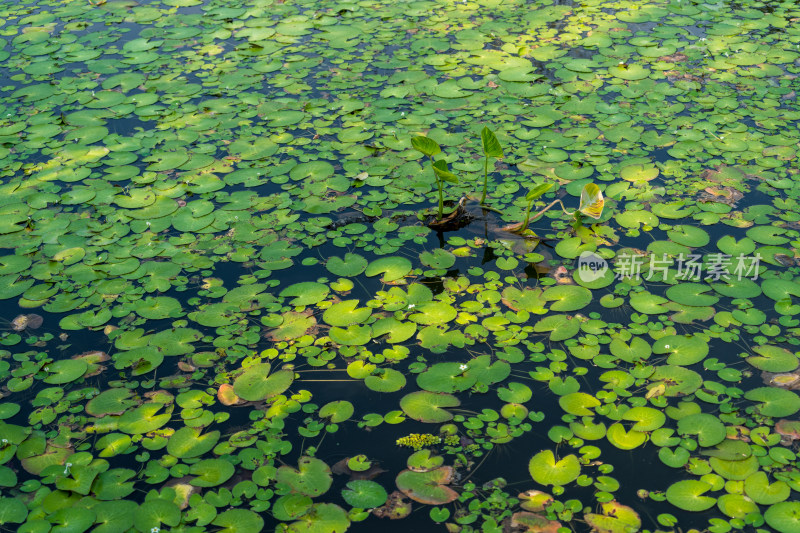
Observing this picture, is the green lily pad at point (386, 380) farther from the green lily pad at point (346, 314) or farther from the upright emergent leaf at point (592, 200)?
the upright emergent leaf at point (592, 200)

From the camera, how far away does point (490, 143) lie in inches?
158

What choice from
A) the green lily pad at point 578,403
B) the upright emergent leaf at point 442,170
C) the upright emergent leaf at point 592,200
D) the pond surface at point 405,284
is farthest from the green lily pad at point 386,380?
the upright emergent leaf at point 592,200

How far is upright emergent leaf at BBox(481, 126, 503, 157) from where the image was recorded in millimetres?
3954

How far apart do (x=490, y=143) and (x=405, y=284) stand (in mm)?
997

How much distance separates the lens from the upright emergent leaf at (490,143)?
3954 mm

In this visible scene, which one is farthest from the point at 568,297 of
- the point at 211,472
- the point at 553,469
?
the point at 211,472

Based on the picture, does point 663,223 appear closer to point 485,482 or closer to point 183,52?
point 485,482

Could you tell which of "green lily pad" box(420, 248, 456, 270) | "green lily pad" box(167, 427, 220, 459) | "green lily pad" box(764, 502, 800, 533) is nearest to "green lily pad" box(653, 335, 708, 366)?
"green lily pad" box(764, 502, 800, 533)

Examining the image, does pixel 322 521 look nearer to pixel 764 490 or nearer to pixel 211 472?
pixel 211 472

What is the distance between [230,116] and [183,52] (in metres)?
1.52

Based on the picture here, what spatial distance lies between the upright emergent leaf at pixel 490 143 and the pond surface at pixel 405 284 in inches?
0.6

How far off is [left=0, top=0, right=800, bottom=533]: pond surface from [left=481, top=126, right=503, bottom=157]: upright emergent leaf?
0.05 ft

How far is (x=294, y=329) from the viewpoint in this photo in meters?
3.51

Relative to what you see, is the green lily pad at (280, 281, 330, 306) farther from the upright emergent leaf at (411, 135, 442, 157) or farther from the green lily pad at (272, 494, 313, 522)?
the green lily pad at (272, 494, 313, 522)
